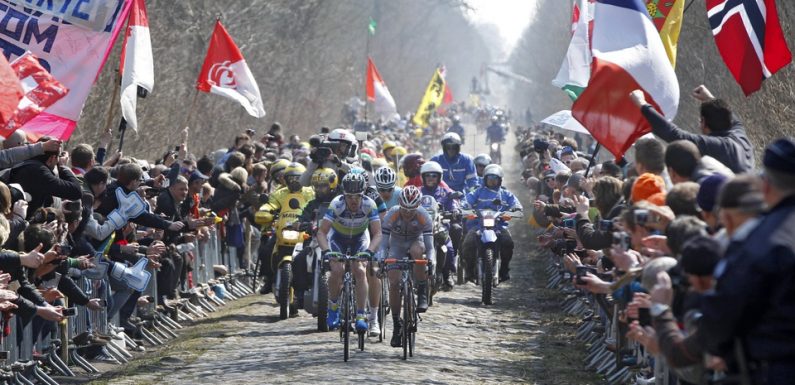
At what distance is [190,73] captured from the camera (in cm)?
3744

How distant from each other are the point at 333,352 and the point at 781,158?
8832 mm

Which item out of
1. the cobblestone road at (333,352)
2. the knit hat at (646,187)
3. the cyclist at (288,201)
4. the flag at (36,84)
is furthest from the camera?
the cyclist at (288,201)

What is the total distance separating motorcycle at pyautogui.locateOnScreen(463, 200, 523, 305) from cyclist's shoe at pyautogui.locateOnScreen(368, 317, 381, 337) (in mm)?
5037

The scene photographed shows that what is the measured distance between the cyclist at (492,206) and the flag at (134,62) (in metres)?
6.13

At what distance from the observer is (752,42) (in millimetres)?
14430

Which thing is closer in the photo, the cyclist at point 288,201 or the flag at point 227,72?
the cyclist at point 288,201

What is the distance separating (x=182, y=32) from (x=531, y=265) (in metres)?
11.7

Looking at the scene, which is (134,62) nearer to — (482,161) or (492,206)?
(492,206)

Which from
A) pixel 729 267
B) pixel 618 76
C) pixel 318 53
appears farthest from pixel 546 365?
pixel 318 53

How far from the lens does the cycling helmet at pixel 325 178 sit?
57.9 ft

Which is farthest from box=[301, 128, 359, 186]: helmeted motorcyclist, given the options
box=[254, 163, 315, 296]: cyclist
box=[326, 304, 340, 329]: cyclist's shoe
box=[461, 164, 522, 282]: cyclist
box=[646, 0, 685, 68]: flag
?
box=[646, 0, 685, 68]: flag

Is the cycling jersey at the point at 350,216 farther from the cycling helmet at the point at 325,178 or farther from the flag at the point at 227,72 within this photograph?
the flag at the point at 227,72

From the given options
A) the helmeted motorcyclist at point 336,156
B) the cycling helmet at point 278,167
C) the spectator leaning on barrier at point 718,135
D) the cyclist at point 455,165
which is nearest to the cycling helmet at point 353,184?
the helmeted motorcyclist at point 336,156

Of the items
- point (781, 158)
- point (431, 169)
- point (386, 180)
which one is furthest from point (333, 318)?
point (781, 158)
